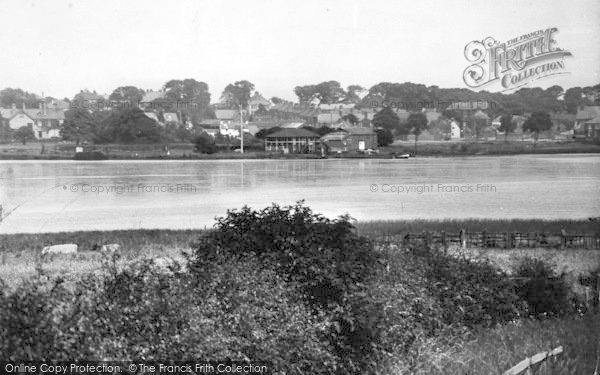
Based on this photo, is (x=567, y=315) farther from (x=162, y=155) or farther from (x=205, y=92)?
(x=162, y=155)

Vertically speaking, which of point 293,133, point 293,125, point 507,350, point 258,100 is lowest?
point 507,350

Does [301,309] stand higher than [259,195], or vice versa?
[301,309]

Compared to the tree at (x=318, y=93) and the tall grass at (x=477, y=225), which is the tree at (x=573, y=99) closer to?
the tree at (x=318, y=93)

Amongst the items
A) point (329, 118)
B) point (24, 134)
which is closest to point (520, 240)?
point (24, 134)

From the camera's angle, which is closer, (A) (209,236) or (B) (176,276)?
(B) (176,276)

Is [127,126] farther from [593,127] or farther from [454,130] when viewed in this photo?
[454,130]

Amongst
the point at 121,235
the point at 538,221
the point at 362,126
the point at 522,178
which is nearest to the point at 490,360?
the point at 121,235
